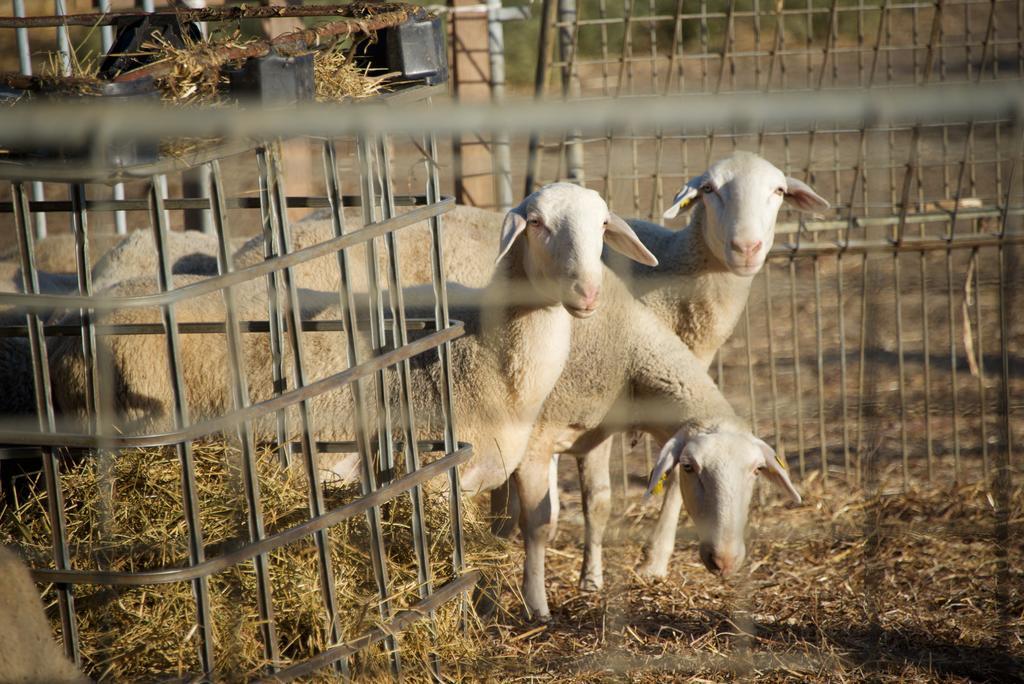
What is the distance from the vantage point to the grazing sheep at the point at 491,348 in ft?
11.0

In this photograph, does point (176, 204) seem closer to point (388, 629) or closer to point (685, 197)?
point (388, 629)

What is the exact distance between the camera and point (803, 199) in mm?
4480

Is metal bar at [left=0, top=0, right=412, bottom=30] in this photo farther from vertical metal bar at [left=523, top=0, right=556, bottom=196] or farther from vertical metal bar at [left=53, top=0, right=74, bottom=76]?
vertical metal bar at [left=523, top=0, right=556, bottom=196]

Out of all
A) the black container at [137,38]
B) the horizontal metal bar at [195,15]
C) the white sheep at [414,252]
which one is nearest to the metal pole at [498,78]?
the white sheep at [414,252]

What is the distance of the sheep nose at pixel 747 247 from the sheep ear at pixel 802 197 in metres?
0.32

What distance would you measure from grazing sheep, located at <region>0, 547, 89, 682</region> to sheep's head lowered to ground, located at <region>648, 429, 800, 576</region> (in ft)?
6.21

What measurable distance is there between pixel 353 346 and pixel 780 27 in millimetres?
2892

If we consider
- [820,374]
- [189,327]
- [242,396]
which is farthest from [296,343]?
[820,374]

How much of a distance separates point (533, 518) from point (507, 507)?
11 centimetres

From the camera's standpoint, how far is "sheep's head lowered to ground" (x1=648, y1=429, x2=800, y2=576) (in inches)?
140

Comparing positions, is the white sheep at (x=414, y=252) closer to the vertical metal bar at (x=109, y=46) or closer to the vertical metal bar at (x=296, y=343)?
the vertical metal bar at (x=109, y=46)

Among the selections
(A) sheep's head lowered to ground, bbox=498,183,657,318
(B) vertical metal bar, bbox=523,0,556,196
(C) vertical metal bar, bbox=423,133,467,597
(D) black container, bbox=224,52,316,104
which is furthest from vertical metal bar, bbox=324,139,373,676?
(B) vertical metal bar, bbox=523,0,556,196

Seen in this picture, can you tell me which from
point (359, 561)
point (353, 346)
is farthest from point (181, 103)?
point (359, 561)

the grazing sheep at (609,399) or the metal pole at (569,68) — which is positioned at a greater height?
the metal pole at (569,68)
